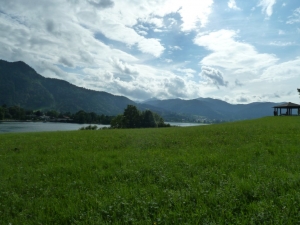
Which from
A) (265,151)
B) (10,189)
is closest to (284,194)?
(265,151)

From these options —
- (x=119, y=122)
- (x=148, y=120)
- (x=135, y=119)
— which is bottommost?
(x=119, y=122)

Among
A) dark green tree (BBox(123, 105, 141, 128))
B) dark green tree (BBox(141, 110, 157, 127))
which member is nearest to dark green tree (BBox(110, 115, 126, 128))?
dark green tree (BBox(123, 105, 141, 128))

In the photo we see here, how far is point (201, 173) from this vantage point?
25.3 feet

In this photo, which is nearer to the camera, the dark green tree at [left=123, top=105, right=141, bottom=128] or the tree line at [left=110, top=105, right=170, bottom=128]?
the tree line at [left=110, top=105, right=170, bottom=128]

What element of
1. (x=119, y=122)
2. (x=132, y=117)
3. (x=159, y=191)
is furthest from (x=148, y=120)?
(x=159, y=191)

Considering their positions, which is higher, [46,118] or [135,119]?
[135,119]

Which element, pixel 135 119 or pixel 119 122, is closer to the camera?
pixel 135 119

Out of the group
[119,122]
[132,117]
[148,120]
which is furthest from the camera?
[119,122]

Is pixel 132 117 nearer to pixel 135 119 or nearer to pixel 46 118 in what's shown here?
pixel 135 119

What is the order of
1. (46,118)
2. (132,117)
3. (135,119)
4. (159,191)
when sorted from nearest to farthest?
1. (159,191)
2. (132,117)
3. (135,119)
4. (46,118)

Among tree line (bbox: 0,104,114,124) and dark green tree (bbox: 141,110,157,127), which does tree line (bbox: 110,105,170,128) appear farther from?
tree line (bbox: 0,104,114,124)

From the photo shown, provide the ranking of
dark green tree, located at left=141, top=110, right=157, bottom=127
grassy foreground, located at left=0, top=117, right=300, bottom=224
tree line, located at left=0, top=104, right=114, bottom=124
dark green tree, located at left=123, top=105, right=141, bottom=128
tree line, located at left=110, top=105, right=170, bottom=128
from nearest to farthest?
grassy foreground, located at left=0, top=117, right=300, bottom=224 < dark green tree, located at left=141, top=110, right=157, bottom=127 < tree line, located at left=110, top=105, right=170, bottom=128 < dark green tree, located at left=123, top=105, right=141, bottom=128 < tree line, located at left=0, top=104, right=114, bottom=124

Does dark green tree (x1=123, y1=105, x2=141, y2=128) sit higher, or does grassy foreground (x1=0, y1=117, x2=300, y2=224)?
dark green tree (x1=123, y1=105, x2=141, y2=128)

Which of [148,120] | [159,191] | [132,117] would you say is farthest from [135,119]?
[159,191]
